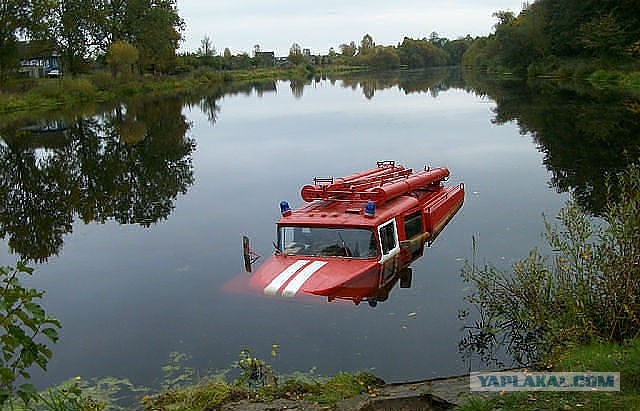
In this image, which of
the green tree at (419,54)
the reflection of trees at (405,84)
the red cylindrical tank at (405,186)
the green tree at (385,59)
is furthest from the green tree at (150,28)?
the green tree at (419,54)

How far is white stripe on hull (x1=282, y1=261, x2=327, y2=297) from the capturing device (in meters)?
11.0

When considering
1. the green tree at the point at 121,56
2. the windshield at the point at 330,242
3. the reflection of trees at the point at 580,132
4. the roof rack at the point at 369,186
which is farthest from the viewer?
the green tree at the point at 121,56

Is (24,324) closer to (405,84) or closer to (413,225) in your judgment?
(413,225)

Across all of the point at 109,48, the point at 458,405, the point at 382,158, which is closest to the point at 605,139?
the point at 382,158

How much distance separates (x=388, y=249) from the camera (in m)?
12.2

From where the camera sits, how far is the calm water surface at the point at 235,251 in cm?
977

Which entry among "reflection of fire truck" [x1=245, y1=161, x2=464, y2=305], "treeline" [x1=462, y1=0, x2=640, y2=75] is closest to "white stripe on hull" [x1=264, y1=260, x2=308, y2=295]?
"reflection of fire truck" [x1=245, y1=161, x2=464, y2=305]

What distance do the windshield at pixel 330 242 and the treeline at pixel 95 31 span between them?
167 feet

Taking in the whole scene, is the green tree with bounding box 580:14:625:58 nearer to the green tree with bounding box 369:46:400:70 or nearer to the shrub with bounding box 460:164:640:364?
the shrub with bounding box 460:164:640:364

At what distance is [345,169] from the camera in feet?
80.5

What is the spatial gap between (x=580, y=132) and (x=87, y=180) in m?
21.1

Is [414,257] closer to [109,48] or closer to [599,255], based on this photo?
[599,255]

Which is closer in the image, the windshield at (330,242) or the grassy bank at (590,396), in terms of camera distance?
the grassy bank at (590,396)

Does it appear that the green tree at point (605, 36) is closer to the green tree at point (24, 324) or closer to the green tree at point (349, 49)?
the green tree at point (24, 324)
